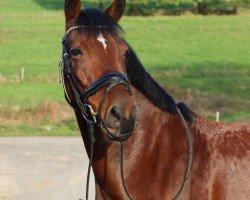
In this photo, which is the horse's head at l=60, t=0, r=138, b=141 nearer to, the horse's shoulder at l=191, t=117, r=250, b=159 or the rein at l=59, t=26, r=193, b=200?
the rein at l=59, t=26, r=193, b=200

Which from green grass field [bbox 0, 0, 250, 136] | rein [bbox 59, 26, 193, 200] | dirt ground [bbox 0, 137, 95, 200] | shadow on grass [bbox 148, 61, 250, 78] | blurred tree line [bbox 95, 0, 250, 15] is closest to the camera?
rein [bbox 59, 26, 193, 200]

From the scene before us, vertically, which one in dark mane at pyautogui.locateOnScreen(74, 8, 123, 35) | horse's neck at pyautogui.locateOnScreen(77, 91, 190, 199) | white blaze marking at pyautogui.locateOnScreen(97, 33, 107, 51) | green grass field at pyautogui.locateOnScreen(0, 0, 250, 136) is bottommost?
green grass field at pyautogui.locateOnScreen(0, 0, 250, 136)

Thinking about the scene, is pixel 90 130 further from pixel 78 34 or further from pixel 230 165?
pixel 230 165

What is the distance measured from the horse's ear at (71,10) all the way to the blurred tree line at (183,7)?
46.2m

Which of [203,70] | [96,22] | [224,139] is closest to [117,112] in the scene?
[96,22]

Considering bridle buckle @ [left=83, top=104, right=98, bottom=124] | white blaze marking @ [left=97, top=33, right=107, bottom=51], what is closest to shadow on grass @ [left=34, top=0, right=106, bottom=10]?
white blaze marking @ [left=97, top=33, right=107, bottom=51]

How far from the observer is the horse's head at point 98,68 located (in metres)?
4.09

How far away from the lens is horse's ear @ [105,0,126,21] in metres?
4.58

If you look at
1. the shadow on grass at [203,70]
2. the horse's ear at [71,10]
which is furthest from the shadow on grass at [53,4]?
the horse's ear at [71,10]

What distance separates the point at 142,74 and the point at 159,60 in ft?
94.4

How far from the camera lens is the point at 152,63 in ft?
105

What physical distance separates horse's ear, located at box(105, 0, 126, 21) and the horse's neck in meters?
0.54

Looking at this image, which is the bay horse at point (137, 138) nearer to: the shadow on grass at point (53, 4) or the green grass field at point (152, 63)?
the green grass field at point (152, 63)

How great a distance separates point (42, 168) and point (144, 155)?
899cm
